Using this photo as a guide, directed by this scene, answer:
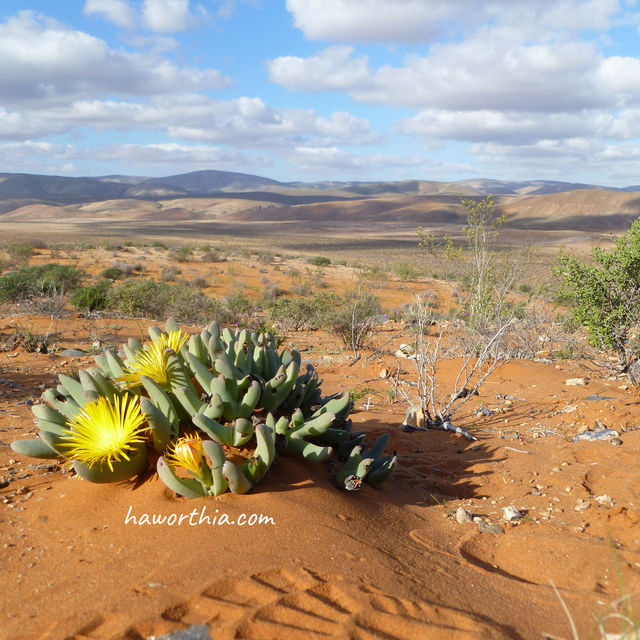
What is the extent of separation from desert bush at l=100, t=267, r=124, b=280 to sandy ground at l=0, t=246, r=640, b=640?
17.9 metres

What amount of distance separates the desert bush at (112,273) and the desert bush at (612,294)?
1847 centimetres

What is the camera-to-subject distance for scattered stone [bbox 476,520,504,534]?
3.19 m

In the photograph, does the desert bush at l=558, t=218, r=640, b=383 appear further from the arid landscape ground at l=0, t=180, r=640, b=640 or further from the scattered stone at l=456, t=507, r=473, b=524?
the scattered stone at l=456, t=507, r=473, b=524

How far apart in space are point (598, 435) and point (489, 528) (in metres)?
2.17

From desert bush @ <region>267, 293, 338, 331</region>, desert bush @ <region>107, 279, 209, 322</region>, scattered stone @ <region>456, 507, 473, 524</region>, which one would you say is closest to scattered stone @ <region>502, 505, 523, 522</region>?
scattered stone @ <region>456, 507, 473, 524</region>

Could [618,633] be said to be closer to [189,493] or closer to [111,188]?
[189,493]

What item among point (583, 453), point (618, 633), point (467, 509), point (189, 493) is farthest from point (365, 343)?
point (618, 633)

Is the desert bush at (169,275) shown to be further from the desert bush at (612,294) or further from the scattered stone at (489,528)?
the scattered stone at (489,528)

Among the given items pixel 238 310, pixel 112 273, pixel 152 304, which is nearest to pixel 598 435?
pixel 238 310

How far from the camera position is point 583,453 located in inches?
176

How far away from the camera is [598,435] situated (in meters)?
4.79

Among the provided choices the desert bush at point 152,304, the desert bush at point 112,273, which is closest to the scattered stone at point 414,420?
the desert bush at point 152,304

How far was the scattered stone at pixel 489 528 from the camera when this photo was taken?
3.19 meters

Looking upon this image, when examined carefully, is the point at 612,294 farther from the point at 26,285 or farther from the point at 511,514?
the point at 26,285
